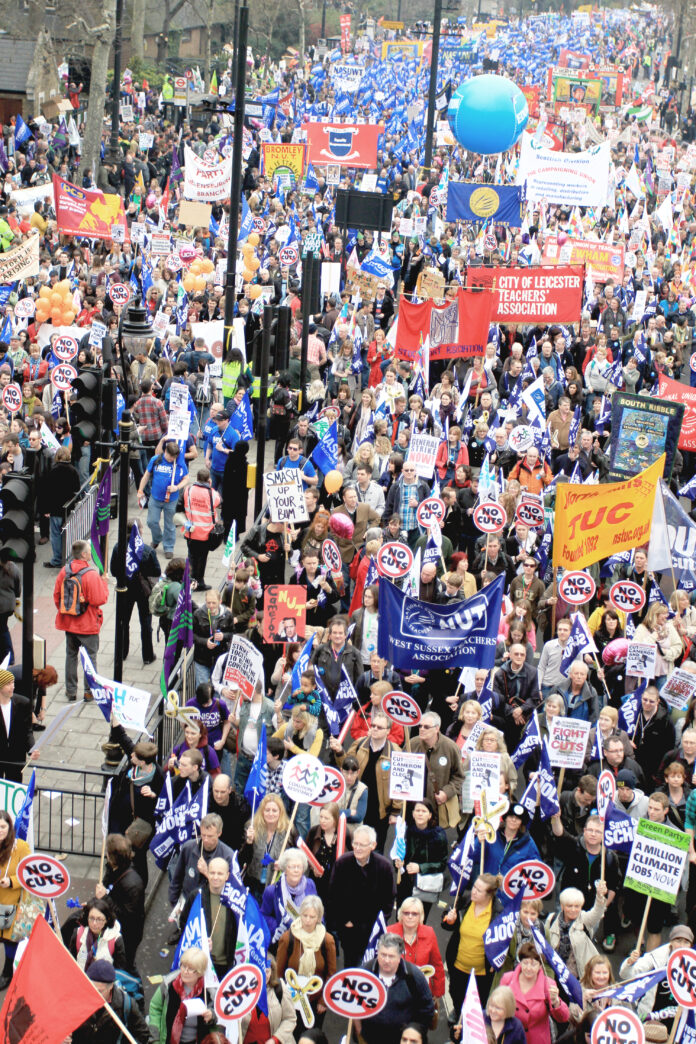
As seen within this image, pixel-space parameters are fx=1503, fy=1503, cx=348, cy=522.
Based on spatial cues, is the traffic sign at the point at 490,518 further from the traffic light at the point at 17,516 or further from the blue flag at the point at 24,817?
the blue flag at the point at 24,817

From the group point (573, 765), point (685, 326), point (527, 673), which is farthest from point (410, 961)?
point (685, 326)

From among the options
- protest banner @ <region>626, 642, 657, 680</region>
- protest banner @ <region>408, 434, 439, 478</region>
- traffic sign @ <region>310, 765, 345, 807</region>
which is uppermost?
protest banner @ <region>408, 434, 439, 478</region>

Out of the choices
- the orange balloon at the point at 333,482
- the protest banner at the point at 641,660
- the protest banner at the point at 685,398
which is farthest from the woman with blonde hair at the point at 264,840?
the protest banner at the point at 685,398

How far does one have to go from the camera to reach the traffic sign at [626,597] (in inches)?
494

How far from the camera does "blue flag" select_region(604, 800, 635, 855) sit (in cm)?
955

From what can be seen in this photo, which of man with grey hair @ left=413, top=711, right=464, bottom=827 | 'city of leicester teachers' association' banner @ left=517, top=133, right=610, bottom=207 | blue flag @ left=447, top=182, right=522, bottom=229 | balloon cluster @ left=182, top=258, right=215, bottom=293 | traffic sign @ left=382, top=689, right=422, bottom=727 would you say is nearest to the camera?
man with grey hair @ left=413, top=711, right=464, bottom=827

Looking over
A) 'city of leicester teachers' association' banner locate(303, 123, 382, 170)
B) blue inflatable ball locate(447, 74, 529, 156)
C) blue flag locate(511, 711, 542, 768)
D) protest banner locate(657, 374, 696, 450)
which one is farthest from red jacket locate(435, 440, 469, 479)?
blue inflatable ball locate(447, 74, 529, 156)

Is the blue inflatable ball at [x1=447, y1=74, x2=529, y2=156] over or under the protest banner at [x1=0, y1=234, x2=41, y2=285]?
over

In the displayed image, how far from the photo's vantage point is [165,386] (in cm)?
1828

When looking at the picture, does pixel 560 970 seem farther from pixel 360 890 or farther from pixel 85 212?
pixel 85 212

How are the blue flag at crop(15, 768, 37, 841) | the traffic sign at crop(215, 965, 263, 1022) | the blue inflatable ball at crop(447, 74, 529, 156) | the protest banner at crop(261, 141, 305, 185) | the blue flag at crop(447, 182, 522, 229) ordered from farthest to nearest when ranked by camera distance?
the blue inflatable ball at crop(447, 74, 529, 156) → the protest banner at crop(261, 141, 305, 185) → the blue flag at crop(447, 182, 522, 229) → the blue flag at crop(15, 768, 37, 841) → the traffic sign at crop(215, 965, 263, 1022)

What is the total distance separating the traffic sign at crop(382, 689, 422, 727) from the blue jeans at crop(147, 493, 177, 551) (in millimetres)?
5497

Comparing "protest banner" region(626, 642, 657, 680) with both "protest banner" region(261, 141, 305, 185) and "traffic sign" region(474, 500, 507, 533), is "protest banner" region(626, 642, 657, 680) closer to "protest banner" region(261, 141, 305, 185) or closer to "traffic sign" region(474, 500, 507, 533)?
"traffic sign" region(474, 500, 507, 533)

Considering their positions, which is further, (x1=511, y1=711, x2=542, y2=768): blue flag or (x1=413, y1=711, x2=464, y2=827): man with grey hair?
(x1=511, y1=711, x2=542, y2=768): blue flag
